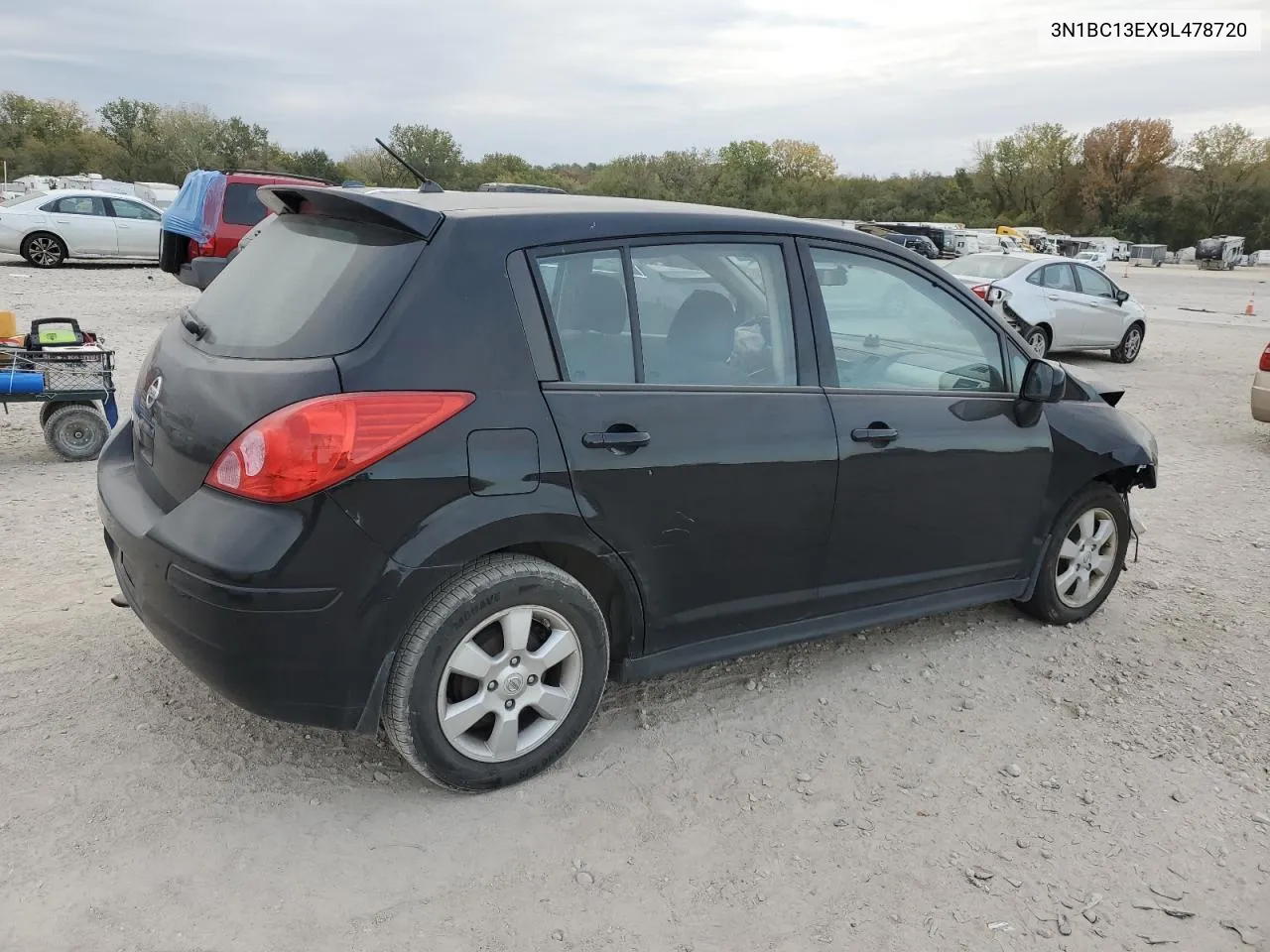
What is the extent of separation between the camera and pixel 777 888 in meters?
2.71

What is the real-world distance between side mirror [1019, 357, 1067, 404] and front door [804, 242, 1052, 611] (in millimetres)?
67

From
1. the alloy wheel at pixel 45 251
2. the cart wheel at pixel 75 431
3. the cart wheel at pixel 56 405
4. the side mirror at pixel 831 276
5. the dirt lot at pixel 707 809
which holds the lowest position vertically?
the dirt lot at pixel 707 809

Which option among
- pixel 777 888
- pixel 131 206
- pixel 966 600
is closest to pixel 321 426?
pixel 777 888

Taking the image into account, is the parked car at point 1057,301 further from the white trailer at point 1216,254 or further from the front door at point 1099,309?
the white trailer at point 1216,254

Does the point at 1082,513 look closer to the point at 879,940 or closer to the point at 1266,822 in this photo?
the point at 1266,822

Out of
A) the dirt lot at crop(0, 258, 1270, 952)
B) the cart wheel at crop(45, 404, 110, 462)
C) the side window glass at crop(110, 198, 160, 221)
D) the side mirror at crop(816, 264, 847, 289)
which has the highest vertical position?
the side window glass at crop(110, 198, 160, 221)

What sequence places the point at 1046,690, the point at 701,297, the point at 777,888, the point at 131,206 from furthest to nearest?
the point at 131,206 → the point at 1046,690 → the point at 701,297 → the point at 777,888

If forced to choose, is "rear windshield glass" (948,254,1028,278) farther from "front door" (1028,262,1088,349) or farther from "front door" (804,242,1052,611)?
"front door" (804,242,1052,611)

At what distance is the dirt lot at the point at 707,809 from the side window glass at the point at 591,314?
127 centimetres

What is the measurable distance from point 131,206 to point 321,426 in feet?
68.0

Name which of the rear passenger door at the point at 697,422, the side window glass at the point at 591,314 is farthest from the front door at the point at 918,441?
the side window glass at the point at 591,314

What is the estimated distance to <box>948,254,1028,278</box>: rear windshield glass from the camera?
14047 millimetres

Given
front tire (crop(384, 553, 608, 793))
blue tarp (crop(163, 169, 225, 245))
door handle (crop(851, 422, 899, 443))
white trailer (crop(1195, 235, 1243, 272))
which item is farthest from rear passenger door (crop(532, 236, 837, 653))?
white trailer (crop(1195, 235, 1243, 272))

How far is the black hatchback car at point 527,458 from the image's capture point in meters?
2.63
